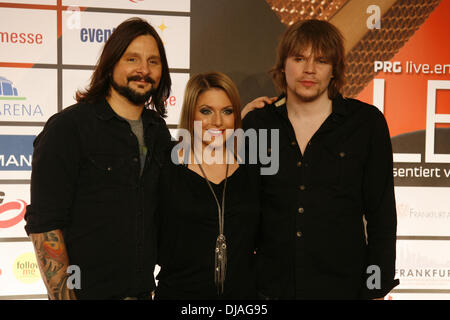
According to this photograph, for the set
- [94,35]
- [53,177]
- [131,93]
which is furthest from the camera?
[94,35]

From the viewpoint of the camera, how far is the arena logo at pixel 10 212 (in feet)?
9.48

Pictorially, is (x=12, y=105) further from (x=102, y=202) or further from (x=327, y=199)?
(x=327, y=199)

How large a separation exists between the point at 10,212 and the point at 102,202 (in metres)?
1.50

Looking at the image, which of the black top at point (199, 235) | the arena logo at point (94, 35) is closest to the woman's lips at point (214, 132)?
the black top at point (199, 235)

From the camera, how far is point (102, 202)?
1763mm

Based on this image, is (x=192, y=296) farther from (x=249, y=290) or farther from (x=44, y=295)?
(x=44, y=295)

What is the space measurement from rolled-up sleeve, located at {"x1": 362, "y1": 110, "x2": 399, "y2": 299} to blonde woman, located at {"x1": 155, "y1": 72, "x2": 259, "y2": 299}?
1.67ft

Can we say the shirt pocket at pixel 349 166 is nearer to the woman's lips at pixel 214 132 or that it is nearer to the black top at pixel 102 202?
the woman's lips at pixel 214 132

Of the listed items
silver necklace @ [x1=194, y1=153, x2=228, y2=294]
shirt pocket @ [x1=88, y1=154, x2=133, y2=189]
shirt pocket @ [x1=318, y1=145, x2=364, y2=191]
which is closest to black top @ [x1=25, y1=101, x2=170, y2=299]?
shirt pocket @ [x1=88, y1=154, x2=133, y2=189]

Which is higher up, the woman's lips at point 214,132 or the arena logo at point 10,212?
the woman's lips at point 214,132

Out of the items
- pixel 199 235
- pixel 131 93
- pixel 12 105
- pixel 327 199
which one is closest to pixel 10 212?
pixel 12 105

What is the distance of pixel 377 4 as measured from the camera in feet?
9.82

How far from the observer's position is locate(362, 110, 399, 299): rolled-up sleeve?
1.85 meters

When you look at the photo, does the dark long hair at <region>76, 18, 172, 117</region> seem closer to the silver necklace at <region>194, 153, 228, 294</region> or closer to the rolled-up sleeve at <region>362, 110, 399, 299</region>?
the silver necklace at <region>194, 153, 228, 294</region>
